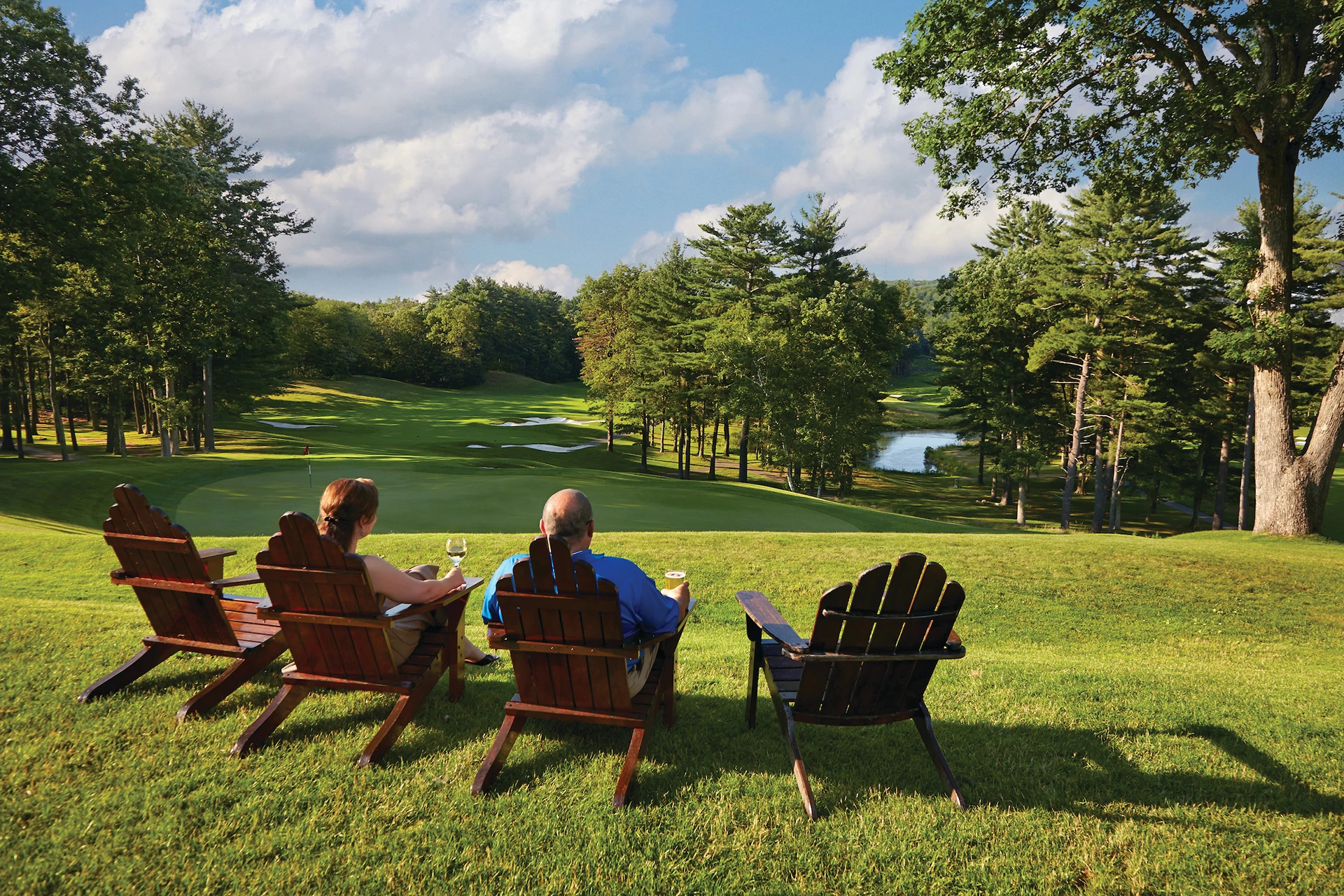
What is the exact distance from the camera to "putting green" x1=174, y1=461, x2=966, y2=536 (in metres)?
13.7

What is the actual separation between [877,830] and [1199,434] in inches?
1465

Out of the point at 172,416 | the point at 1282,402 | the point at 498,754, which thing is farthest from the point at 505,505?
the point at 172,416

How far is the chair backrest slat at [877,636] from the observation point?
3379mm

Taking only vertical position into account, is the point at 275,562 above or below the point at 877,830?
above

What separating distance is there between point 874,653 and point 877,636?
4.0 inches

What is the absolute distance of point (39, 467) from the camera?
17625 mm

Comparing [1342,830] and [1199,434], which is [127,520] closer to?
[1342,830]

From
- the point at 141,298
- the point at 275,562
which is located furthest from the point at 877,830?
the point at 141,298

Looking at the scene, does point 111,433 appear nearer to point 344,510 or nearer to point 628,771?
point 344,510

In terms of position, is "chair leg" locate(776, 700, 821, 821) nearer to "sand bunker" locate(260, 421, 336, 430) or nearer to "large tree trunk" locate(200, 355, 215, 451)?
"large tree trunk" locate(200, 355, 215, 451)

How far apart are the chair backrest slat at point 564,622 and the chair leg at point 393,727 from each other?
28.3 inches

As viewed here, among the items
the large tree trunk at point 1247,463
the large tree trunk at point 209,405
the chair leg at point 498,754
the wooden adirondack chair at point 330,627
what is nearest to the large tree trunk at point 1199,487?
the large tree trunk at point 1247,463

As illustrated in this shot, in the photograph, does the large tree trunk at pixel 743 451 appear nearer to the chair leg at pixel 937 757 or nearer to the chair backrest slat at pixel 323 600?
the chair leg at pixel 937 757

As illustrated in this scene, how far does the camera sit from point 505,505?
50.2ft
